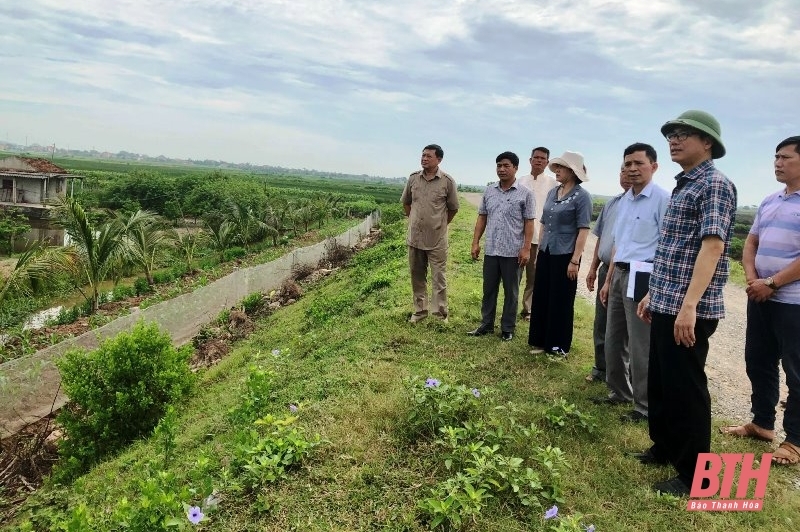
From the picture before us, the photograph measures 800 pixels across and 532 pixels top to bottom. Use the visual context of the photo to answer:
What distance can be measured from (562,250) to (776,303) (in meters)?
1.60

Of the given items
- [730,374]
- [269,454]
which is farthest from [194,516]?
[730,374]

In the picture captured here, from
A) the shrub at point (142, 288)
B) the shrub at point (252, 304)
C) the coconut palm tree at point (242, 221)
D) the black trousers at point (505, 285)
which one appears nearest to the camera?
the black trousers at point (505, 285)

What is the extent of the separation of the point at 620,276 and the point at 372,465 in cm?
209

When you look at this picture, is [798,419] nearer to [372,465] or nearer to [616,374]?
[616,374]

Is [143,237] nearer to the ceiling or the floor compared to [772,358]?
nearer to the floor

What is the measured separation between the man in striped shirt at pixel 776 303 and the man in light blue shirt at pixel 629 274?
61 cm

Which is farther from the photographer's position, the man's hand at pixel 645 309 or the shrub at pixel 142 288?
the shrub at pixel 142 288

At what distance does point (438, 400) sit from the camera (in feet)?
9.79

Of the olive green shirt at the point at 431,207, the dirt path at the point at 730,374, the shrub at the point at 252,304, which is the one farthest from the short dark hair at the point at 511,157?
the shrub at the point at 252,304

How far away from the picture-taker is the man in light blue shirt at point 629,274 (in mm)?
3242

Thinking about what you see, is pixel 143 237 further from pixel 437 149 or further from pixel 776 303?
pixel 776 303

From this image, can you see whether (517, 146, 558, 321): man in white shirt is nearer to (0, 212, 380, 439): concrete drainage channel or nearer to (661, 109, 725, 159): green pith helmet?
(661, 109, 725, 159): green pith helmet

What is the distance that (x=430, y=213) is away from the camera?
201 inches

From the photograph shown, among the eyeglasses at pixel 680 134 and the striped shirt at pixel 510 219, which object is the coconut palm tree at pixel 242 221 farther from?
the eyeglasses at pixel 680 134
